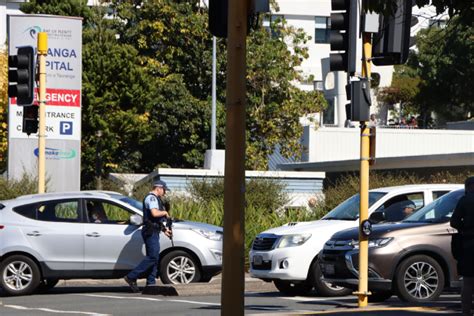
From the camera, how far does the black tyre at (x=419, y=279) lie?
54.6 feet

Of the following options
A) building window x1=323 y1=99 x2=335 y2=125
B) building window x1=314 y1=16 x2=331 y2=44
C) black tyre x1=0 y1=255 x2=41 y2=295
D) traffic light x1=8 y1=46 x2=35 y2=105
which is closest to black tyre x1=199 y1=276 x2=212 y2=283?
black tyre x1=0 y1=255 x2=41 y2=295

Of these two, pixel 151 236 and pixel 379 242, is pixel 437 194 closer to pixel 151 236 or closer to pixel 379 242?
pixel 379 242

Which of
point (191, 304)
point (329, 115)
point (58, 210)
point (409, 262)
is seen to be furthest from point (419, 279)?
point (329, 115)

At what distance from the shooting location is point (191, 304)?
17.5m

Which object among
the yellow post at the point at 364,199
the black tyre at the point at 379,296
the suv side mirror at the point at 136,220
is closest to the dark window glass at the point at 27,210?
the suv side mirror at the point at 136,220

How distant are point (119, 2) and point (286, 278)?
34.6 meters

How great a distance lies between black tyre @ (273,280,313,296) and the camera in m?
19.1

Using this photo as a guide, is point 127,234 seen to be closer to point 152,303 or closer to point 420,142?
point 152,303

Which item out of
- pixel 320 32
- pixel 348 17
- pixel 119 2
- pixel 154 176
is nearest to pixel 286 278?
pixel 348 17

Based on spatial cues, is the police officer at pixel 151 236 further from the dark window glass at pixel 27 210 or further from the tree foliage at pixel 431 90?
the tree foliage at pixel 431 90

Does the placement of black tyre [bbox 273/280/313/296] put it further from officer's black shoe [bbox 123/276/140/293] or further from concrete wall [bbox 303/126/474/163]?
concrete wall [bbox 303/126/474/163]

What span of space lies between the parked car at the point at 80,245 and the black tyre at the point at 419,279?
4625 millimetres

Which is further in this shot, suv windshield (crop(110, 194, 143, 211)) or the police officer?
suv windshield (crop(110, 194, 143, 211))

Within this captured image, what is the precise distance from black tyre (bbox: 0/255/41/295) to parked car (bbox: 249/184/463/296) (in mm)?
3633
